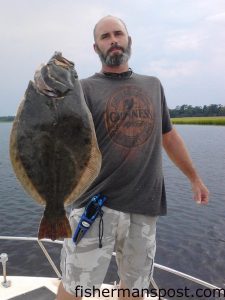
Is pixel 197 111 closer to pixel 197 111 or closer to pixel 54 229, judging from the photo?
pixel 197 111

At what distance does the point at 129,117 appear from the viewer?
352cm

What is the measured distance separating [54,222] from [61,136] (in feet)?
2.16

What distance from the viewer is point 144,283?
371cm

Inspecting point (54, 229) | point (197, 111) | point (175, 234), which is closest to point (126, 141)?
point (54, 229)

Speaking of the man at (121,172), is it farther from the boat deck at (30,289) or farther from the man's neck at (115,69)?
the boat deck at (30,289)

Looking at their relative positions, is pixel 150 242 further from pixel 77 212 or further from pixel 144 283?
pixel 77 212

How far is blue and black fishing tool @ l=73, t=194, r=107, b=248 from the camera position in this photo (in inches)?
134

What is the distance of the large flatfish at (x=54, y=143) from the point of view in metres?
2.53

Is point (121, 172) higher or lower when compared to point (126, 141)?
lower

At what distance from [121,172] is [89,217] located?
1.72ft

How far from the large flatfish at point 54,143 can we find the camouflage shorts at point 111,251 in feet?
2.63

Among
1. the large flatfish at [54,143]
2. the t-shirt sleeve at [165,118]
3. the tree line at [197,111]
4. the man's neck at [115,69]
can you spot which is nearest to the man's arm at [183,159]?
the t-shirt sleeve at [165,118]

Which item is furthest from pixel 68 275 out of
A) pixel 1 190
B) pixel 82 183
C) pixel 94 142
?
pixel 1 190

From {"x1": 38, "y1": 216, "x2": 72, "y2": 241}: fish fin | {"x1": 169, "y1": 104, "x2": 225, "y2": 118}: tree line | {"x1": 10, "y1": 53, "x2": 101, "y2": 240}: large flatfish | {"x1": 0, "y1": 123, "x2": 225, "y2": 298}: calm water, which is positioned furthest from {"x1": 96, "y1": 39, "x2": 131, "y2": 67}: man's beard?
{"x1": 169, "y1": 104, "x2": 225, "y2": 118}: tree line
